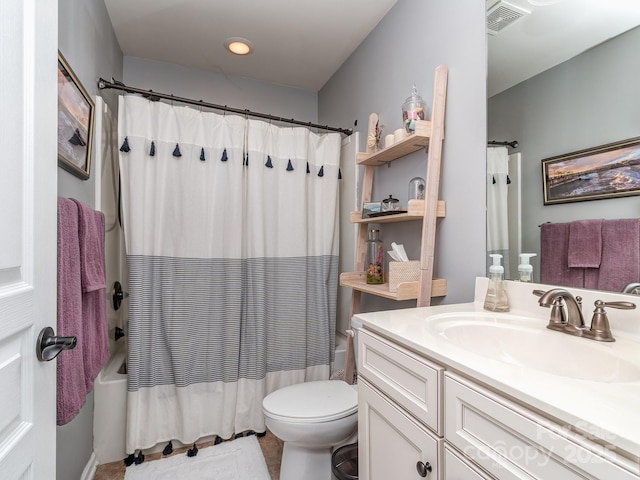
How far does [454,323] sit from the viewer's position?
3.21ft

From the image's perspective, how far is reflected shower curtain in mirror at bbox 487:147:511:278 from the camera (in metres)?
1.15

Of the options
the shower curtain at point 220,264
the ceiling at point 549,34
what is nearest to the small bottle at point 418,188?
the ceiling at point 549,34

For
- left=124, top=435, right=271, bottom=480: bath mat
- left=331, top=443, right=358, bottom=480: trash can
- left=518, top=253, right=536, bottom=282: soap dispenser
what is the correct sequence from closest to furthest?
left=518, top=253, right=536, bottom=282: soap dispenser
left=331, top=443, right=358, bottom=480: trash can
left=124, top=435, right=271, bottom=480: bath mat

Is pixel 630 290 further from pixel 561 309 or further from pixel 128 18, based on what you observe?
pixel 128 18

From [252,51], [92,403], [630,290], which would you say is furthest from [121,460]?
[252,51]

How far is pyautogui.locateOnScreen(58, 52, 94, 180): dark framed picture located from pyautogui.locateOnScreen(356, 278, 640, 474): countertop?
4.12 ft

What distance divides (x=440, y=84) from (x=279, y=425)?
161 centimetres

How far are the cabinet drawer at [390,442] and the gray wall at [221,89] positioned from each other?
2324mm

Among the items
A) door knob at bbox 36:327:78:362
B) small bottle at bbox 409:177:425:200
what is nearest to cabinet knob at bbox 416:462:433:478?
door knob at bbox 36:327:78:362

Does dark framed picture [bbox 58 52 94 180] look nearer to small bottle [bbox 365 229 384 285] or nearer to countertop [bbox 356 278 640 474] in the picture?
countertop [bbox 356 278 640 474]

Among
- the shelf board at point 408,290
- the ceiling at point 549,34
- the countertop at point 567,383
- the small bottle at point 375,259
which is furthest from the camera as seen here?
the small bottle at point 375,259

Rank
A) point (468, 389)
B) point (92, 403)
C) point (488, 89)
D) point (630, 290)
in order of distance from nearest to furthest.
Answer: point (468, 389) → point (630, 290) → point (488, 89) → point (92, 403)

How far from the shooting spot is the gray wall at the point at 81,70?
1172 mm

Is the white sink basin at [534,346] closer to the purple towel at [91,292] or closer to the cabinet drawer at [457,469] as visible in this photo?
the cabinet drawer at [457,469]
